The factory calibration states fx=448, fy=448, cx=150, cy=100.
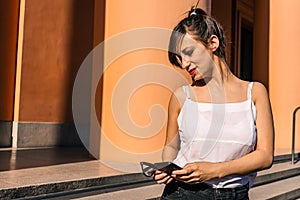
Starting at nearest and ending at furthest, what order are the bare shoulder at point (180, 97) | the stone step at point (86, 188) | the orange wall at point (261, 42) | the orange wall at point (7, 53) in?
the bare shoulder at point (180, 97) < the stone step at point (86, 188) < the orange wall at point (7, 53) < the orange wall at point (261, 42)

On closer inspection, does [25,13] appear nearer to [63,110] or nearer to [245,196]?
[63,110]

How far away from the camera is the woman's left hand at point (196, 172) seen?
3.89ft

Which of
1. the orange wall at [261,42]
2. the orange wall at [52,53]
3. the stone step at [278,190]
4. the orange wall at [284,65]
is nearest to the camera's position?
the stone step at [278,190]

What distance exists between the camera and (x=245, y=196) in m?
1.33

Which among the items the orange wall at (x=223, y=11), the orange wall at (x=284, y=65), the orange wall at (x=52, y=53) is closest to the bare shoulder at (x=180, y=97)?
the orange wall at (x=52, y=53)

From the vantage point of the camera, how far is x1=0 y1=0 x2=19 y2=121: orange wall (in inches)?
276

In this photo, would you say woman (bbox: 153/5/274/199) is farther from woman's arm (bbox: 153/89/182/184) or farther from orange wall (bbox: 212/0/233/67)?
orange wall (bbox: 212/0/233/67)

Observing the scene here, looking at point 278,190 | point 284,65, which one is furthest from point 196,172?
point 284,65

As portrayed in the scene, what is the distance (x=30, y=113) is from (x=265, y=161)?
6328 mm

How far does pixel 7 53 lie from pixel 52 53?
76 centimetres

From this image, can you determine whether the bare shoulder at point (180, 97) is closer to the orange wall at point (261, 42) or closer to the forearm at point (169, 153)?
the forearm at point (169, 153)

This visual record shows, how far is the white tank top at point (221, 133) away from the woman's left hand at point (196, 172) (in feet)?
0.23

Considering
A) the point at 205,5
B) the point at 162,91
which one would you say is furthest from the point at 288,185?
the point at 205,5

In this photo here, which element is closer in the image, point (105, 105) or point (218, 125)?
point (218, 125)
